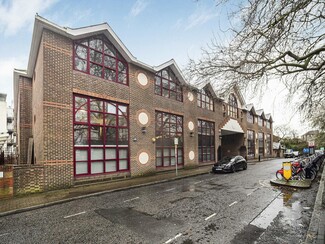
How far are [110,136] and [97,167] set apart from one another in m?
1.98

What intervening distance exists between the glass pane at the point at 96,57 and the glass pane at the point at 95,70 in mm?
304

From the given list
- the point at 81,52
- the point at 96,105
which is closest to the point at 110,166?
the point at 96,105

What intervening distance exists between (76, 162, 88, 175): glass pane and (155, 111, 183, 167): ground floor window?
19.0 feet

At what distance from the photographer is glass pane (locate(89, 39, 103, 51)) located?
37.6 ft

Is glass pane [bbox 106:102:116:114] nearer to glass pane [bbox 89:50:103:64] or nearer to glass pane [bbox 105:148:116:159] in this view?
glass pane [bbox 105:148:116:159]

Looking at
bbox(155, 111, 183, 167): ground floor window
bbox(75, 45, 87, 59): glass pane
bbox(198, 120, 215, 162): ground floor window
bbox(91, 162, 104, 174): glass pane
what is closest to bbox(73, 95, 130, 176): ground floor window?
bbox(91, 162, 104, 174): glass pane

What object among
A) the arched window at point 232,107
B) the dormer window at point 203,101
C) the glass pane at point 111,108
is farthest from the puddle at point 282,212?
the arched window at point 232,107

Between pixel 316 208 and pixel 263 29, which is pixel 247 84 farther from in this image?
pixel 316 208

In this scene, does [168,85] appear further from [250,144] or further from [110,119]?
[250,144]

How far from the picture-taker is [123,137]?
12500 millimetres

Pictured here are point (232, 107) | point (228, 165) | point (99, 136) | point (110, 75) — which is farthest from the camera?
point (232, 107)

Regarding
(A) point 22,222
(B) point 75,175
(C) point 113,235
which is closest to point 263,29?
(C) point 113,235

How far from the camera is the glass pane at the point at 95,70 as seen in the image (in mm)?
11370

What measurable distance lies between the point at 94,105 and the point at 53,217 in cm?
678
